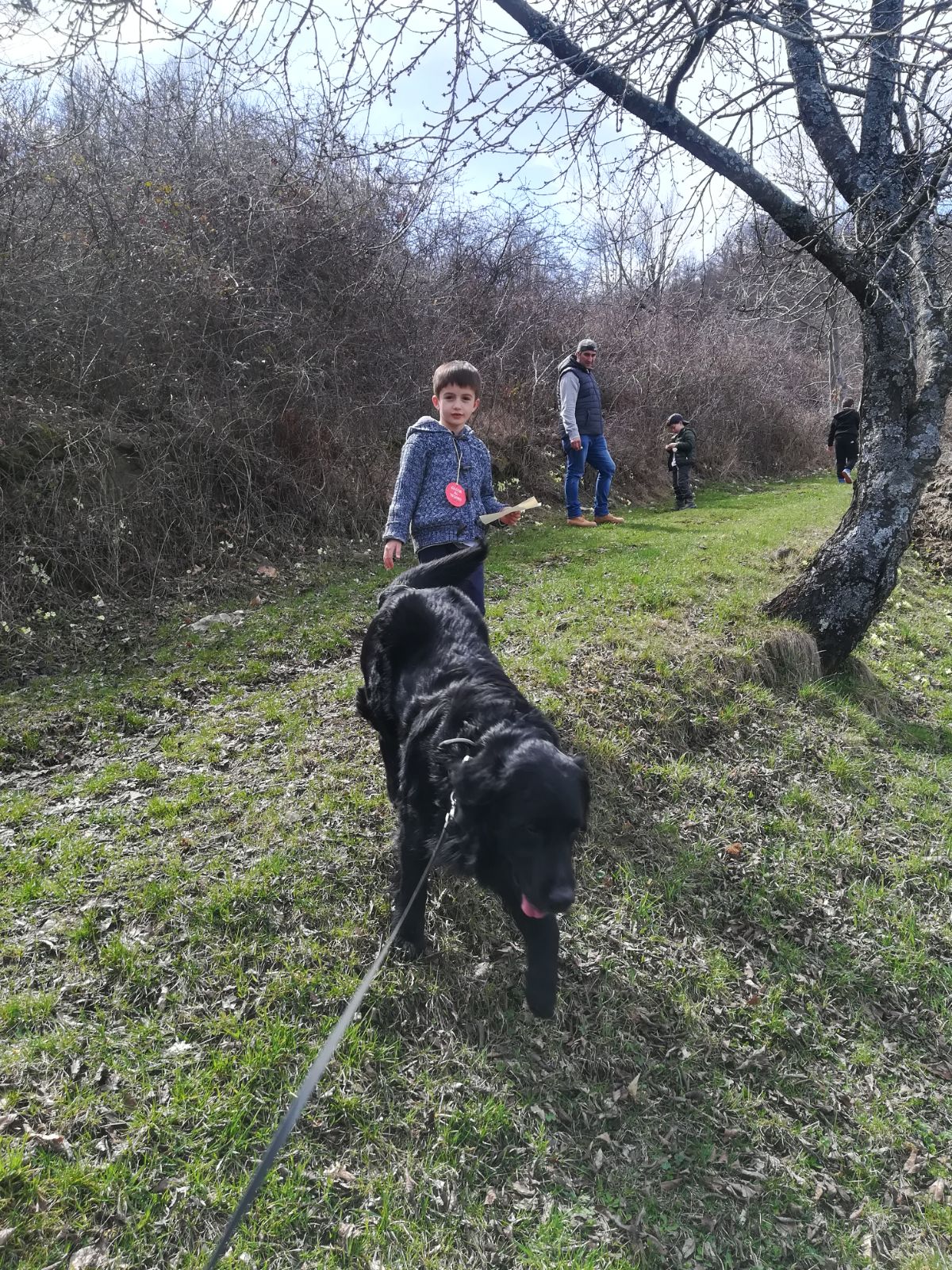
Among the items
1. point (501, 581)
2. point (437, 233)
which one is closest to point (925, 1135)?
point (501, 581)

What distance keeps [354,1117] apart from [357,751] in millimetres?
2041

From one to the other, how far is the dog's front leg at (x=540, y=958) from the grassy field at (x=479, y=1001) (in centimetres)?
30

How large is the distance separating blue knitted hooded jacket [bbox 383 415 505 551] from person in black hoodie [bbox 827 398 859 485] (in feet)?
45.9

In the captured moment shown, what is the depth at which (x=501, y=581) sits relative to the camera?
25.4 ft

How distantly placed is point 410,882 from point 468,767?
767 mm

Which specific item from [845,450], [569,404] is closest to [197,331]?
[569,404]

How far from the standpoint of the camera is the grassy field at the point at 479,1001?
2.20 m

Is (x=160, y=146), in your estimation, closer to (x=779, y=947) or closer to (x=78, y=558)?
(x=78, y=558)

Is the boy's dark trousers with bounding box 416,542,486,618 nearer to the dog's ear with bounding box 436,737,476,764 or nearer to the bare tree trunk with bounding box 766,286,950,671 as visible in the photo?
the dog's ear with bounding box 436,737,476,764

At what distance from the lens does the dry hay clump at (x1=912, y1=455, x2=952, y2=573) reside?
9.04 metres

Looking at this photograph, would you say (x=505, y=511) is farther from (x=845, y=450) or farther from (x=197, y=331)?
(x=845, y=450)

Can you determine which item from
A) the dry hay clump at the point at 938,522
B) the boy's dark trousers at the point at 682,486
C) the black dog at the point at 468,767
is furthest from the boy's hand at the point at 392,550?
the boy's dark trousers at the point at 682,486

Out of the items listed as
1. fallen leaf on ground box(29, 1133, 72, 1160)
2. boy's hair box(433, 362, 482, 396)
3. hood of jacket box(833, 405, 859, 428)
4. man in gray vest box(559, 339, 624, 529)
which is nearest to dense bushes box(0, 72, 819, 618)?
boy's hair box(433, 362, 482, 396)

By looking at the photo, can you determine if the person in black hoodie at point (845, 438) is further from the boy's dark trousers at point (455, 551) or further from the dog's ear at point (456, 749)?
the dog's ear at point (456, 749)
